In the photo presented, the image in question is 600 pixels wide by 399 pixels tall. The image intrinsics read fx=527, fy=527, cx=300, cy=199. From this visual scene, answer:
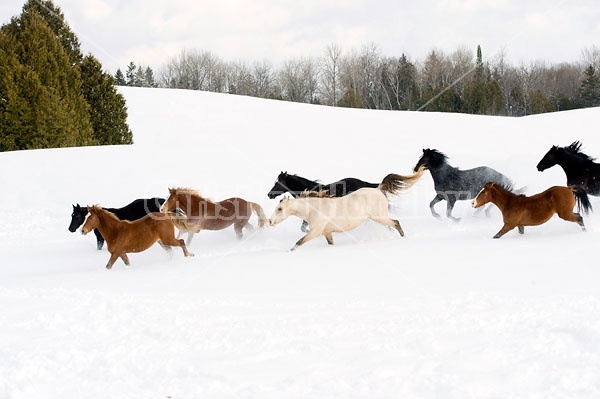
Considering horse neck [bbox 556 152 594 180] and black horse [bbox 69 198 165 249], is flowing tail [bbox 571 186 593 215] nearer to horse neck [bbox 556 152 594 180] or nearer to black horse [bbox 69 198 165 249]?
horse neck [bbox 556 152 594 180]

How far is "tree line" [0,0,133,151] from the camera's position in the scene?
22078 millimetres

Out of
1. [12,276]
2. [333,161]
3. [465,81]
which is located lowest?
[12,276]

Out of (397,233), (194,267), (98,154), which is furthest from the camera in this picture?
(98,154)

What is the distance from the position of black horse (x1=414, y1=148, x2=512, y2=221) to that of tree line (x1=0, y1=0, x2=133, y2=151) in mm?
17322

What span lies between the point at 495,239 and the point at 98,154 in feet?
45.2

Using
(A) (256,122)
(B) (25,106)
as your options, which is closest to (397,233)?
(B) (25,106)

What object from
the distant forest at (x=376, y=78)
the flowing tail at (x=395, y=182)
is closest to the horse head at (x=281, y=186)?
the flowing tail at (x=395, y=182)

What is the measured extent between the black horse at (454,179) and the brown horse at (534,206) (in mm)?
1976

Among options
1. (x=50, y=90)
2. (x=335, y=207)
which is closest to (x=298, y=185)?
(x=335, y=207)

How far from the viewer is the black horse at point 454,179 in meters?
10.5

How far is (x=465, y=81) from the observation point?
62469 millimetres

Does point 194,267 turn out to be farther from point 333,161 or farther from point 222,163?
point 333,161

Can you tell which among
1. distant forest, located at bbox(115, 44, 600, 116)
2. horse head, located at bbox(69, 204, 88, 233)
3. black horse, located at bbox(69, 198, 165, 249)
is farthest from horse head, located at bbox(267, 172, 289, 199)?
distant forest, located at bbox(115, 44, 600, 116)

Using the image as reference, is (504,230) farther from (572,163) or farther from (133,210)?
(133,210)
